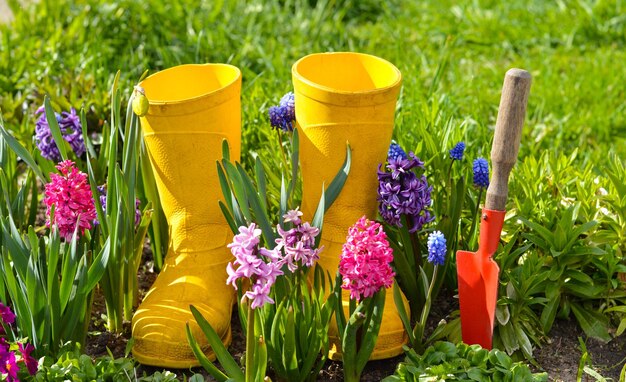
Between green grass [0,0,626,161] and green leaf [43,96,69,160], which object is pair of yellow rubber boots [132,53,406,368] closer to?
green leaf [43,96,69,160]

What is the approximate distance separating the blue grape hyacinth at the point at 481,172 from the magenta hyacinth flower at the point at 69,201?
2.88 feet

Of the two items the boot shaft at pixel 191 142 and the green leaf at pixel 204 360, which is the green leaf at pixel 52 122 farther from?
the green leaf at pixel 204 360

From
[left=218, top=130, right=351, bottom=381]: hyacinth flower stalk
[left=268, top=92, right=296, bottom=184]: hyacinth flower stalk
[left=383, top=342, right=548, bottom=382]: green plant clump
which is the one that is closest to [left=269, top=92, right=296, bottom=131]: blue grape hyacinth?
[left=268, top=92, right=296, bottom=184]: hyacinth flower stalk

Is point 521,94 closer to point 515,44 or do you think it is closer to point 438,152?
point 438,152

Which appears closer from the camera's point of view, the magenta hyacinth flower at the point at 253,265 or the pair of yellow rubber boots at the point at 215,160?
the magenta hyacinth flower at the point at 253,265

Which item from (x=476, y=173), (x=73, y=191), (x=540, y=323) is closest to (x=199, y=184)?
(x=73, y=191)

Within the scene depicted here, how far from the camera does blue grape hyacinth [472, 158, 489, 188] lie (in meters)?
2.09

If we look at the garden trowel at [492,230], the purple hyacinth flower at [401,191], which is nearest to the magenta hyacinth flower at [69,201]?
the purple hyacinth flower at [401,191]

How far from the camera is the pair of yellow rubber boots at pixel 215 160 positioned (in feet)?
6.64

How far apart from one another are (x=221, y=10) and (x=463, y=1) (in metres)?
1.26

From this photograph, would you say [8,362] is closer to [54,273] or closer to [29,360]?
[29,360]

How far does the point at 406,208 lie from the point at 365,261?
1.00 ft

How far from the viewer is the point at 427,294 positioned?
200cm

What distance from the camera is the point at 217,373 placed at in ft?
6.25
